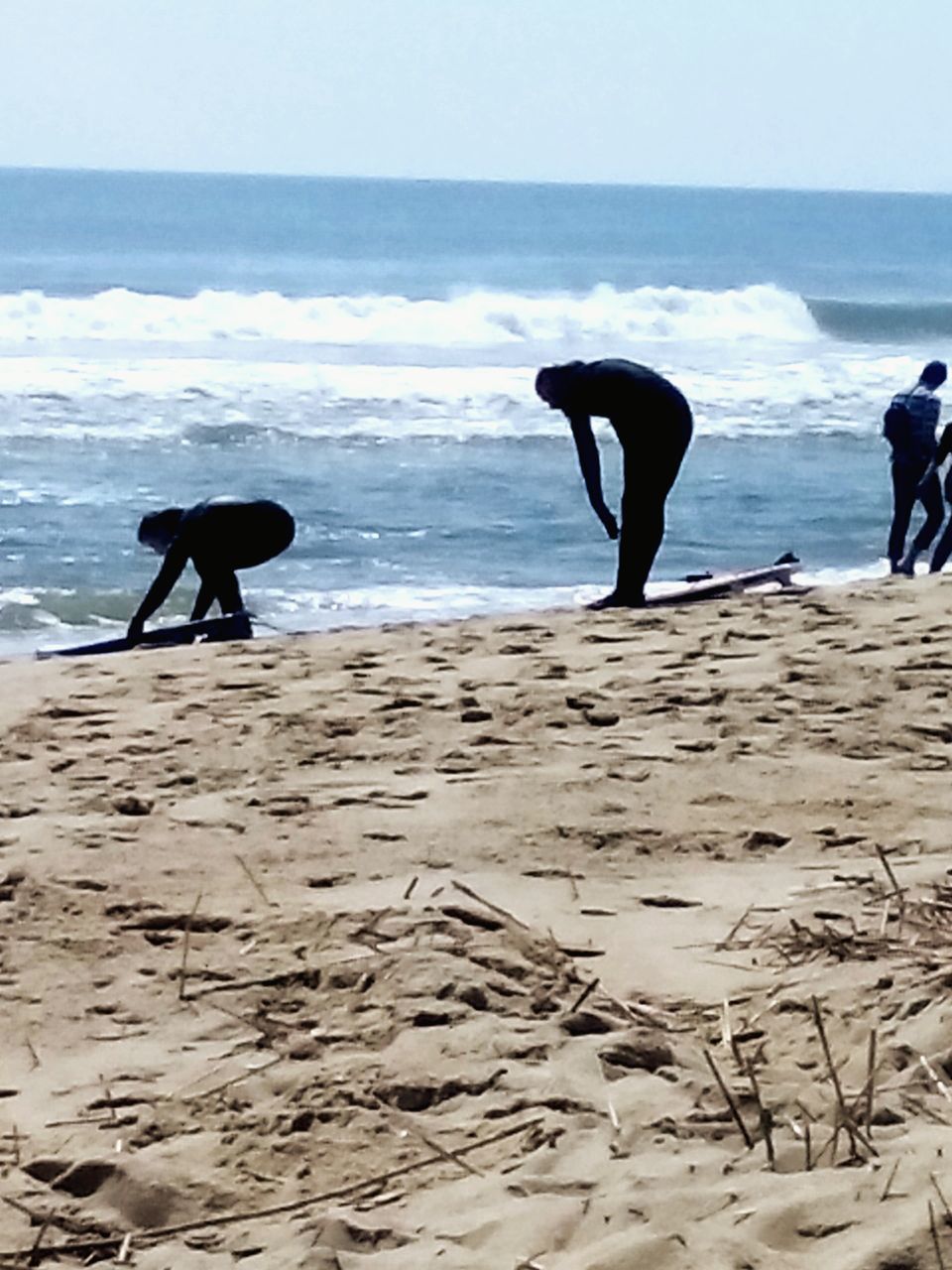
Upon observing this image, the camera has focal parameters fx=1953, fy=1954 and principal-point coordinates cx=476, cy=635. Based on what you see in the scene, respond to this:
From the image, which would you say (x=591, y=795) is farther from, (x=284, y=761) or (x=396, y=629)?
(x=396, y=629)

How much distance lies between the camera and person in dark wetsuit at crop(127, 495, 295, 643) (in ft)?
28.5

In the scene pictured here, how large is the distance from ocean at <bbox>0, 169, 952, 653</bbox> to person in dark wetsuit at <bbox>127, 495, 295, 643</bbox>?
1841mm

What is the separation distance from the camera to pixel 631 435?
8.46m

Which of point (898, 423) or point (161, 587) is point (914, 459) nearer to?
point (898, 423)

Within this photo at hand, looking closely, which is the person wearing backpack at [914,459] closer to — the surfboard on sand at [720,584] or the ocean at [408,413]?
the surfboard on sand at [720,584]

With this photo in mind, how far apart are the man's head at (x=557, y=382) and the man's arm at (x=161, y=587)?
5.91 ft

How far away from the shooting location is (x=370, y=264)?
170 feet

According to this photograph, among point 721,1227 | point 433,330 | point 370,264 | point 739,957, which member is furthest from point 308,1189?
point 370,264

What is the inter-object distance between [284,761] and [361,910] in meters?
1.44

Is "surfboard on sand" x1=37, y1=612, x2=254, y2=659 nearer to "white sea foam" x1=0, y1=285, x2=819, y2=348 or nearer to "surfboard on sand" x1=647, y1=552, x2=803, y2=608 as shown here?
"surfboard on sand" x1=647, y1=552, x2=803, y2=608

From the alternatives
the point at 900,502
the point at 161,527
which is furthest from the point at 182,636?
the point at 900,502

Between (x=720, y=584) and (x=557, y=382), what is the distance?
5.19 ft

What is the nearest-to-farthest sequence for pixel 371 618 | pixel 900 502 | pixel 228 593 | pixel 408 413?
pixel 228 593 → pixel 371 618 → pixel 900 502 → pixel 408 413

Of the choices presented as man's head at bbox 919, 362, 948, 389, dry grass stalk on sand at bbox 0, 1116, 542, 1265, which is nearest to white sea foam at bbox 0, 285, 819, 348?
man's head at bbox 919, 362, 948, 389
